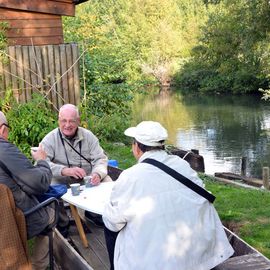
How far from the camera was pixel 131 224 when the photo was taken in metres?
3.06

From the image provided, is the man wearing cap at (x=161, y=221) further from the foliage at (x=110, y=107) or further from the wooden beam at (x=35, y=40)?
the foliage at (x=110, y=107)

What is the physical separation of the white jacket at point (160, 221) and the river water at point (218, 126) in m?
12.4

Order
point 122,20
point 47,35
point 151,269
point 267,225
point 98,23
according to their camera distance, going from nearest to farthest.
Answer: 1. point 151,269
2. point 267,225
3. point 47,35
4. point 98,23
5. point 122,20

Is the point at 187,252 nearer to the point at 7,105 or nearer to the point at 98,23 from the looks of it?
the point at 7,105

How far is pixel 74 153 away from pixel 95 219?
0.77 m

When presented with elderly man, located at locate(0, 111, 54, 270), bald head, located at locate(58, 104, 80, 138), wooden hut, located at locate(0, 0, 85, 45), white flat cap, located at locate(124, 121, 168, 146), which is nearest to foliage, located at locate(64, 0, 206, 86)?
wooden hut, located at locate(0, 0, 85, 45)

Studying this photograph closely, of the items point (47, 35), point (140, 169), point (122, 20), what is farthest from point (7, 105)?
point (122, 20)

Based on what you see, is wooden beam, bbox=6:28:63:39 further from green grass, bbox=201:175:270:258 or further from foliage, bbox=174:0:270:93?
foliage, bbox=174:0:270:93

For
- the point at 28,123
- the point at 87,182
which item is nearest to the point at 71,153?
the point at 87,182

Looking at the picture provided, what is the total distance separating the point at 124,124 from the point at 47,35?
156 inches

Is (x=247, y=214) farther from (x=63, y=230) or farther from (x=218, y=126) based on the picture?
(x=218, y=126)

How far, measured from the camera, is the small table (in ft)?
13.2

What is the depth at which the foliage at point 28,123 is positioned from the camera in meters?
8.29

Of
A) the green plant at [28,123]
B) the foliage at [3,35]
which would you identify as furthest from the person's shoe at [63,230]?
the foliage at [3,35]
